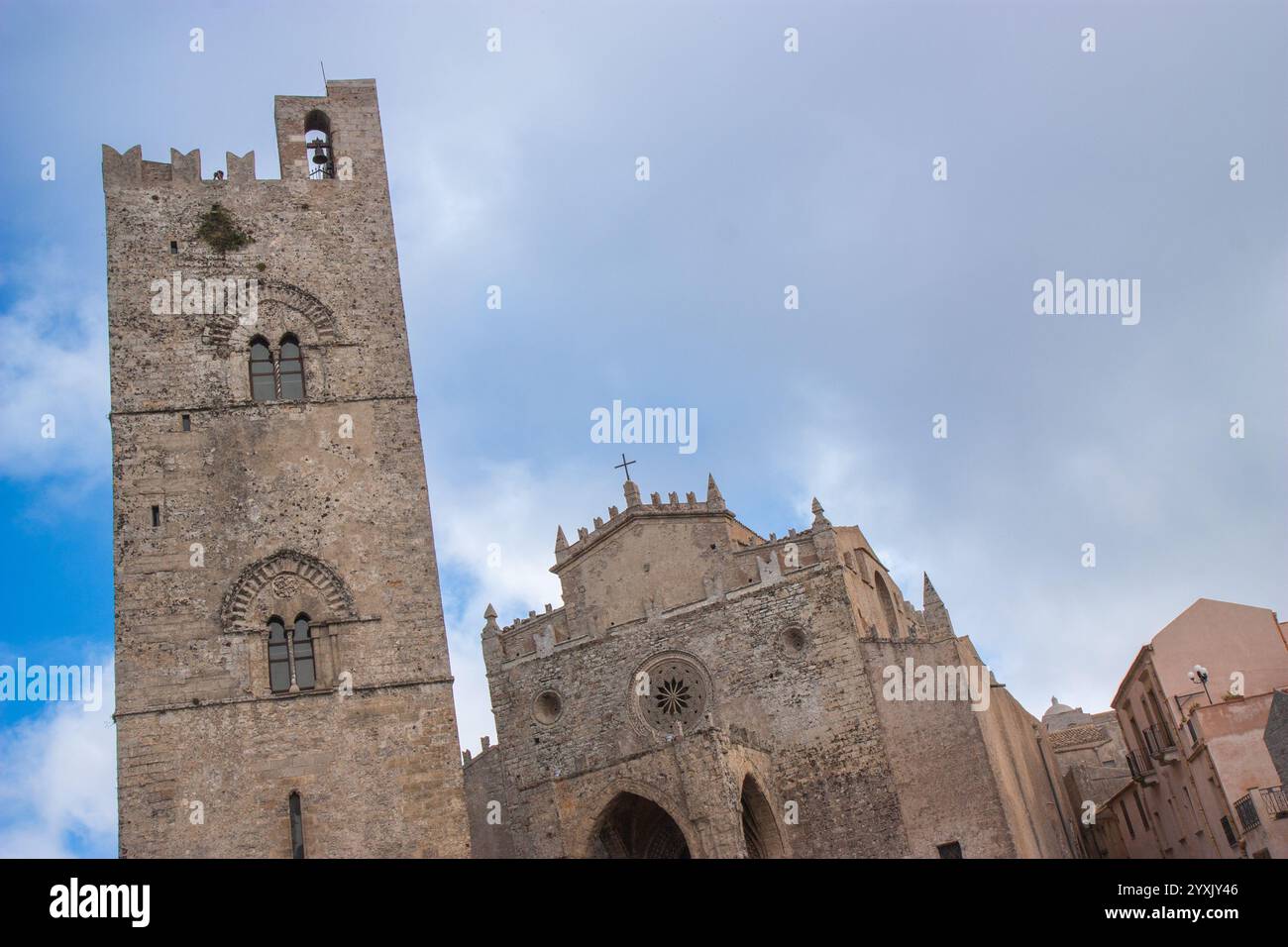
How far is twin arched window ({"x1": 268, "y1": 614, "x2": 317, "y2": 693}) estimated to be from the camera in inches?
729

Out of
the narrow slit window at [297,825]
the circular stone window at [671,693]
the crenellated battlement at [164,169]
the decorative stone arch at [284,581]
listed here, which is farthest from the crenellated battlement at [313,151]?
the circular stone window at [671,693]

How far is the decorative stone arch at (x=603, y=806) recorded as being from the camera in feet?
83.4

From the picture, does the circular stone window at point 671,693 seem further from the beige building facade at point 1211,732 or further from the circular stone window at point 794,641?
the beige building facade at point 1211,732

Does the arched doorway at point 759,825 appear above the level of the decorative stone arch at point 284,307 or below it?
below

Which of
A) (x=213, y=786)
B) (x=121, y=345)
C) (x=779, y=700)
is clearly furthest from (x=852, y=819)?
(x=121, y=345)

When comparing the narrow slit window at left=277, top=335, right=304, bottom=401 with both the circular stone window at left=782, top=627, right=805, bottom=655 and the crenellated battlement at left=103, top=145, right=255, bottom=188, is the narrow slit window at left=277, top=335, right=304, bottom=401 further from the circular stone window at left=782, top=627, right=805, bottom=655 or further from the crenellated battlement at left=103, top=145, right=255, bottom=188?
the circular stone window at left=782, top=627, right=805, bottom=655

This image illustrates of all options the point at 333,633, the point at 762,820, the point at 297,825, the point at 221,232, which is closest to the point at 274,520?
the point at 333,633

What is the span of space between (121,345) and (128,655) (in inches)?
198

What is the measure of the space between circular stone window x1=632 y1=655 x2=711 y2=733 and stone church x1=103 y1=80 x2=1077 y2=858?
287 millimetres

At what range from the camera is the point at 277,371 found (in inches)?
805

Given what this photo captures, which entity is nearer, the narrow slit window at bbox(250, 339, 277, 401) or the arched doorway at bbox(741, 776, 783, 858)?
the narrow slit window at bbox(250, 339, 277, 401)

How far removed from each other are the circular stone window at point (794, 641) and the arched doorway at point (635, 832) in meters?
4.86

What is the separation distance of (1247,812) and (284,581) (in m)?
18.5

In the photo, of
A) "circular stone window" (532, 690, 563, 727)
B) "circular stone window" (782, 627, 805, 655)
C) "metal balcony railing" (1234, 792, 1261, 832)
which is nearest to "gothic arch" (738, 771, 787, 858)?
"circular stone window" (782, 627, 805, 655)
